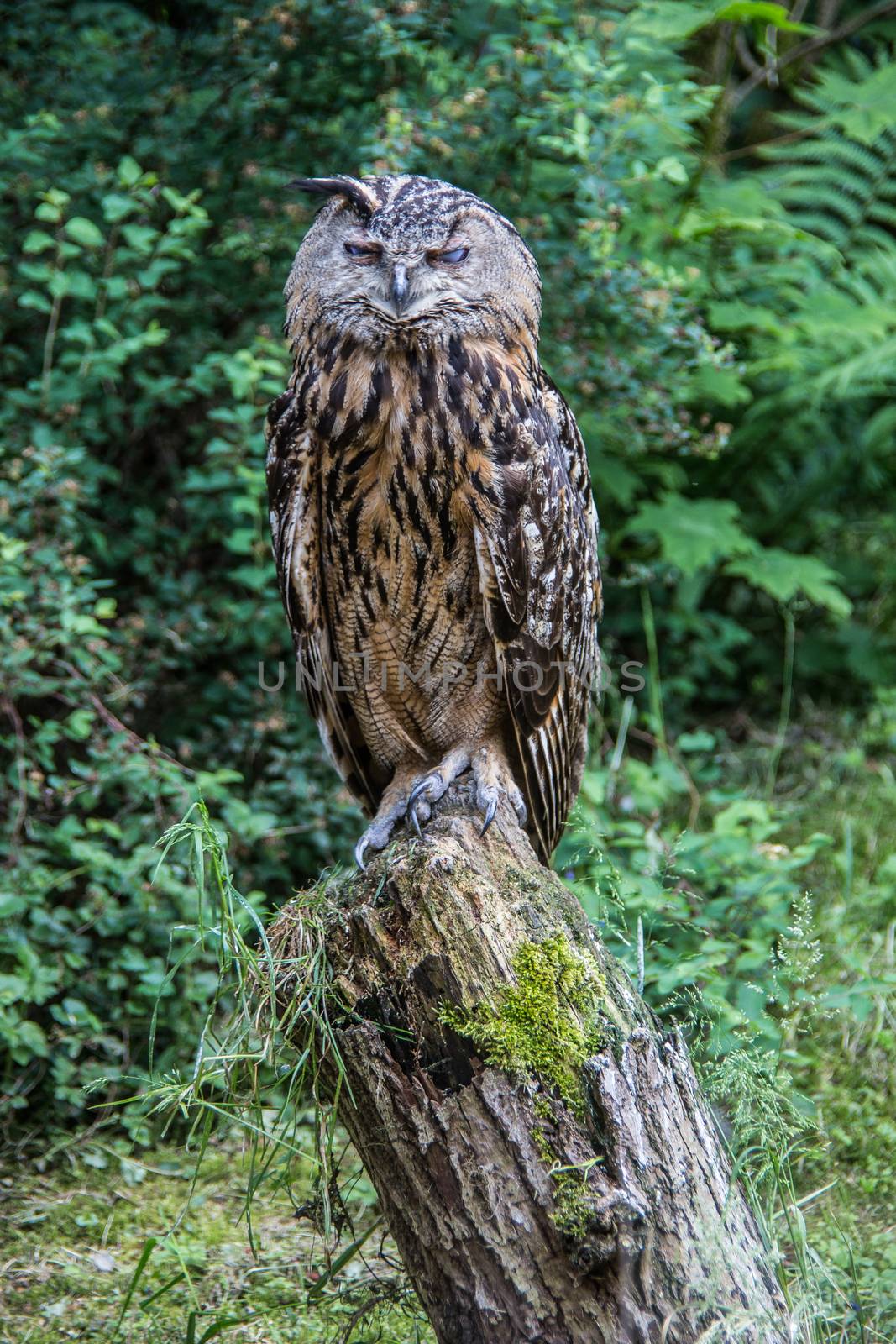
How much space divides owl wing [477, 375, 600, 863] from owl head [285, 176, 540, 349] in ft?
0.79

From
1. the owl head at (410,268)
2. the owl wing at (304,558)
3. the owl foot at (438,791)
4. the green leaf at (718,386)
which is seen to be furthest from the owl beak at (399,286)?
the green leaf at (718,386)

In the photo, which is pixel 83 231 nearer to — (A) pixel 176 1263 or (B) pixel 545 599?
(B) pixel 545 599

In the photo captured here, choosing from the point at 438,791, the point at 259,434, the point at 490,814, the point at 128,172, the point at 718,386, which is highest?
the point at 128,172

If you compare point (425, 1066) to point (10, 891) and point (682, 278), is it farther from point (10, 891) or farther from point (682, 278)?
point (682, 278)

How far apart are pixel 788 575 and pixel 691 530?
0.45 metres

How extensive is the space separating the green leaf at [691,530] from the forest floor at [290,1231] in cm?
139

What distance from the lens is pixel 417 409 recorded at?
2.64 metres

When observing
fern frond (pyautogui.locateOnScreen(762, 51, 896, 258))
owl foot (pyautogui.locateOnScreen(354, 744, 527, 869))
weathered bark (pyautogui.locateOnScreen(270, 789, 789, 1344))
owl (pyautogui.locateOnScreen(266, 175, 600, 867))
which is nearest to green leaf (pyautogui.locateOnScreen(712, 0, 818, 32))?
fern frond (pyautogui.locateOnScreen(762, 51, 896, 258))

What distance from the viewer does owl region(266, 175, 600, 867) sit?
8.68 feet

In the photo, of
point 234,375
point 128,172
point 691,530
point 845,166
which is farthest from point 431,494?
point 845,166

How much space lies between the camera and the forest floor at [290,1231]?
7.65 feet

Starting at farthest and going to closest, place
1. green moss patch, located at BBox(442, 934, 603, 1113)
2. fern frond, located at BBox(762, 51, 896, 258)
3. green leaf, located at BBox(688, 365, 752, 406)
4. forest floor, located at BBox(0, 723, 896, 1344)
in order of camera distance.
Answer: fern frond, located at BBox(762, 51, 896, 258)
green leaf, located at BBox(688, 365, 752, 406)
forest floor, located at BBox(0, 723, 896, 1344)
green moss patch, located at BBox(442, 934, 603, 1113)

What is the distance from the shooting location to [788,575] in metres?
4.74

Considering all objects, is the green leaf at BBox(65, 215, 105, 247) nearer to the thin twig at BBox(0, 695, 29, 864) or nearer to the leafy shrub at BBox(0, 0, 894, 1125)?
the leafy shrub at BBox(0, 0, 894, 1125)
